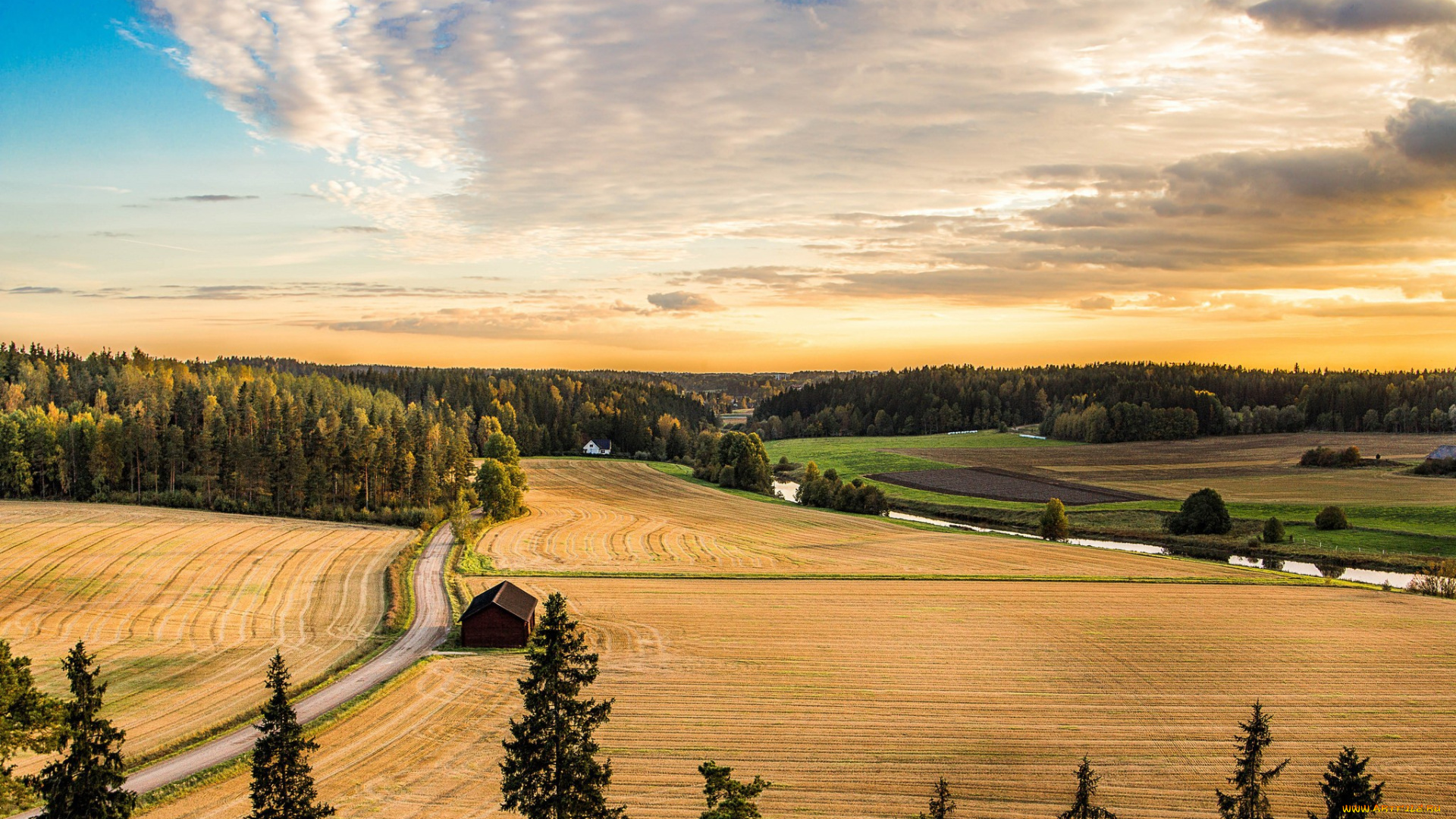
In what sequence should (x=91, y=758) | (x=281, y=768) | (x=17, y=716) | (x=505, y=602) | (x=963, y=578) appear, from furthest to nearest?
(x=963, y=578) → (x=505, y=602) → (x=17, y=716) → (x=281, y=768) → (x=91, y=758)

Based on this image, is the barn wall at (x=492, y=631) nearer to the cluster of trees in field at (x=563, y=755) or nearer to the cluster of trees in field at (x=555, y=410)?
the cluster of trees in field at (x=563, y=755)

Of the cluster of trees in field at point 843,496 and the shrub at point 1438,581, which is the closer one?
the shrub at point 1438,581

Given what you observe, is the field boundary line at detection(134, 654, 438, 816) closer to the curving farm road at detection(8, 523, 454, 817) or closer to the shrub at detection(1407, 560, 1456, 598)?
the curving farm road at detection(8, 523, 454, 817)

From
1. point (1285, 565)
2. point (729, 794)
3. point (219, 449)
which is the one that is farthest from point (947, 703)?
point (219, 449)

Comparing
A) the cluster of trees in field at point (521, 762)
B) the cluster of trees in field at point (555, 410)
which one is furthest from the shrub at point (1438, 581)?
the cluster of trees in field at point (555, 410)

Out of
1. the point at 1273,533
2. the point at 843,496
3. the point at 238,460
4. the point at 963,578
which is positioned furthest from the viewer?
the point at 843,496

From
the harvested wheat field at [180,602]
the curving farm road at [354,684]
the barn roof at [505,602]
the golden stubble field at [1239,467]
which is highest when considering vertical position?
the golden stubble field at [1239,467]

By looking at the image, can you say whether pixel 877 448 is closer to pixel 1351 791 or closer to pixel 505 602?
pixel 505 602
